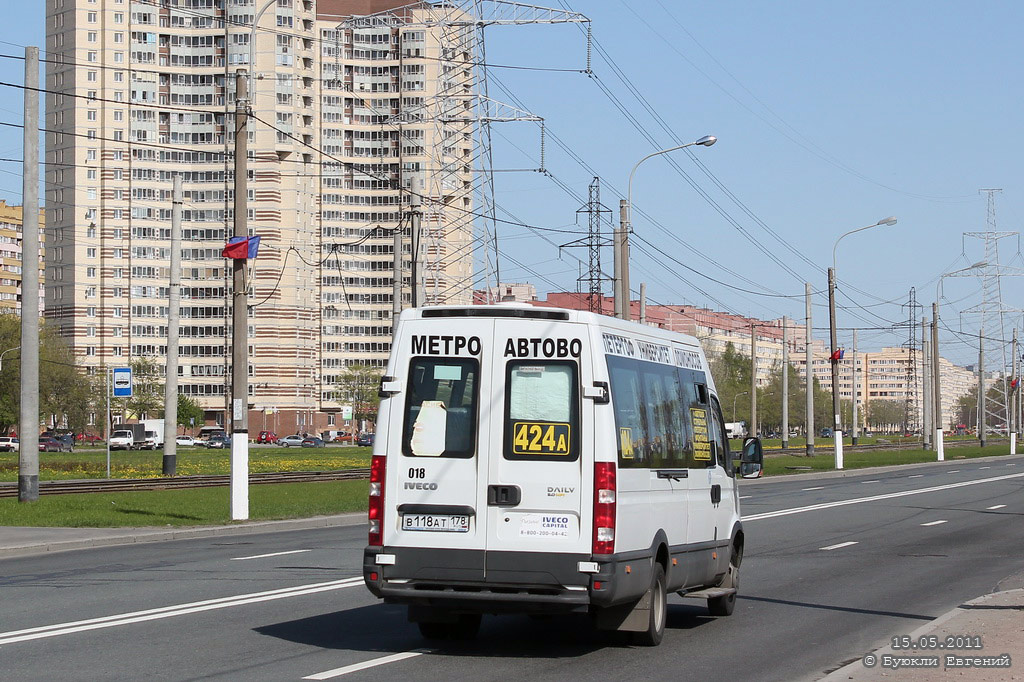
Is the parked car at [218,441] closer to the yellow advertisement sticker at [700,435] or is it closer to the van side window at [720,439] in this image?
the van side window at [720,439]

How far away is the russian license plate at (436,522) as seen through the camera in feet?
33.8

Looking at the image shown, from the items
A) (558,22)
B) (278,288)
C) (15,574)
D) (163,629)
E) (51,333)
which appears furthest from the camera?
(278,288)

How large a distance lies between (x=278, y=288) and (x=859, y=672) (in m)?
137

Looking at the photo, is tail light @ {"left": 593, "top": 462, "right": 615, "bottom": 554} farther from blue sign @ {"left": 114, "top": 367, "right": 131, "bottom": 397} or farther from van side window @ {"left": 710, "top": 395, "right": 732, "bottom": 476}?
blue sign @ {"left": 114, "top": 367, "right": 131, "bottom": 397}

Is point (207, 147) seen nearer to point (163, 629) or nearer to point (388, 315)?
point (388, 315)

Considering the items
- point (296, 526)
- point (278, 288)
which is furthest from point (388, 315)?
point (296, 526)

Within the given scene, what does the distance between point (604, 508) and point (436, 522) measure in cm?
131

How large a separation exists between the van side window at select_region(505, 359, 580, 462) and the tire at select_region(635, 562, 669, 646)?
1.49 m

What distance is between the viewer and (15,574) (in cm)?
1719

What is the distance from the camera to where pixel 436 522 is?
10367 millimetres

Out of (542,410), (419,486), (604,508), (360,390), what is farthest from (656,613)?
(360,390)

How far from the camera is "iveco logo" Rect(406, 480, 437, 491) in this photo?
1042 centimetres

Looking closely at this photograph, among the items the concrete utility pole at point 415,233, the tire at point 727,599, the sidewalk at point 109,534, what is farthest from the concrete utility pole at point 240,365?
the concrete utility pole at point 415,233

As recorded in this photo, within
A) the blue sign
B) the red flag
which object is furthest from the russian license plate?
the blue sign
